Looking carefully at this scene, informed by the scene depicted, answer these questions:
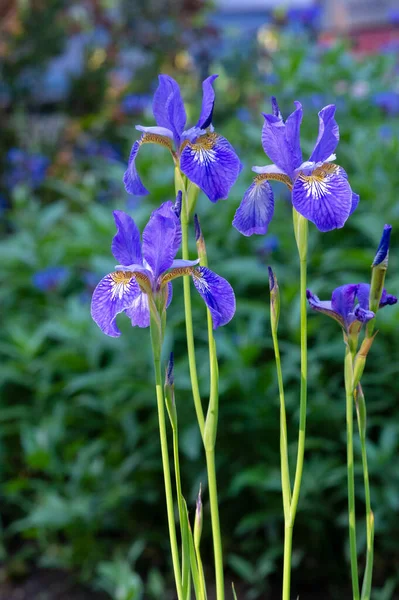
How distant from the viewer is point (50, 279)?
10.2 feet

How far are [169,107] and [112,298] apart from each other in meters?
0.27

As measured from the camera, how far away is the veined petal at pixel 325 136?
993mm

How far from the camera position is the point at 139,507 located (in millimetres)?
2852

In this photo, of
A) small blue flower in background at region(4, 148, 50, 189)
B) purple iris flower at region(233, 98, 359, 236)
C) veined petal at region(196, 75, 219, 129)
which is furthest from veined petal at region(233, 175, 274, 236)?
small blue flower in background at region(4, 148, 50, 189)

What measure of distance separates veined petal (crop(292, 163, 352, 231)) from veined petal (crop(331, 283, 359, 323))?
0.11 m

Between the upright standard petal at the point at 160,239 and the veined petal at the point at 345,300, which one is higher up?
the upright standard petal at the point at 160,239

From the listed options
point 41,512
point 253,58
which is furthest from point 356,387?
point 253,58

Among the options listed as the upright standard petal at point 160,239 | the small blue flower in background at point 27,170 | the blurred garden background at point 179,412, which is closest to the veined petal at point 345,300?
the upright standard petal at point 160,239

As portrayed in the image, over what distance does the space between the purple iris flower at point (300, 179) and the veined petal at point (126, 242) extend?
0.45 ft

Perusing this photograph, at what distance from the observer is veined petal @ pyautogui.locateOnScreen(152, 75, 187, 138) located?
1044 millimetres

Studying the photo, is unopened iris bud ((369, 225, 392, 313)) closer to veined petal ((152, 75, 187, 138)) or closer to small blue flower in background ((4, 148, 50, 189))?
veined petal ((152, 75, 187, 138))

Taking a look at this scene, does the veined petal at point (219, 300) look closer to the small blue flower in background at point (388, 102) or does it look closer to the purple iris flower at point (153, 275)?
the purple iris flower at point (153, 275)

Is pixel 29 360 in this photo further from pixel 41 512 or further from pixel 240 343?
pixel 240 343

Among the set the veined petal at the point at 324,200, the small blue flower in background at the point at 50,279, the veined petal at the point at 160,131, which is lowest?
the veined petal at the point at 324,200
